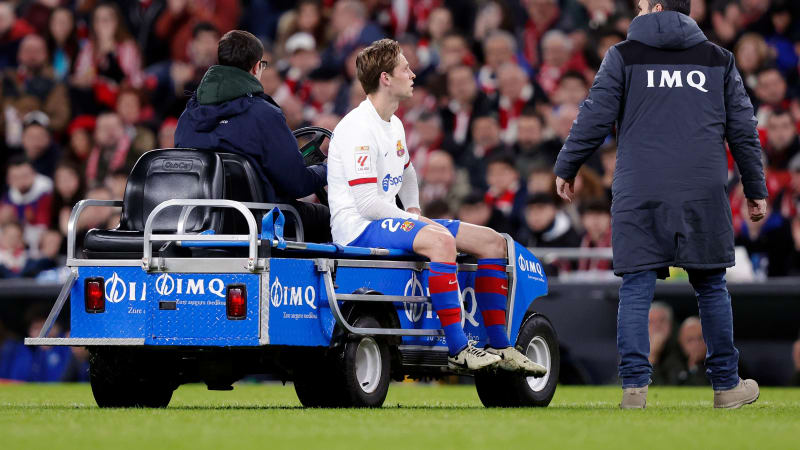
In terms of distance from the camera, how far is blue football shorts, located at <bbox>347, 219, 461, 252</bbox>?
337 inches

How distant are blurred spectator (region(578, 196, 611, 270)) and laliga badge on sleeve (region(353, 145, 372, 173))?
520 centimetres

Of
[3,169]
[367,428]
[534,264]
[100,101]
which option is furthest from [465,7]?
[367,428]

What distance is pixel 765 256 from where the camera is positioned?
43.2ft

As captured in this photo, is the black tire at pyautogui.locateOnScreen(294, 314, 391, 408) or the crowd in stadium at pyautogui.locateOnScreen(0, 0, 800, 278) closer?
the black tire at pyautogui.locateOnScreen(294, 314, 391, 408)

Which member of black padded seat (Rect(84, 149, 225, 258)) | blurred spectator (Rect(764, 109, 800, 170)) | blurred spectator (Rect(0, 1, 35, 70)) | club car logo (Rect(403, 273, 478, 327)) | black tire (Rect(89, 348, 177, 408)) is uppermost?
blurred spectator (Rect(0, 1, 35, 70))

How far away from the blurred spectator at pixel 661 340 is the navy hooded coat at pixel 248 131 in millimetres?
4755

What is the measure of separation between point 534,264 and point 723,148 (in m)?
1.51

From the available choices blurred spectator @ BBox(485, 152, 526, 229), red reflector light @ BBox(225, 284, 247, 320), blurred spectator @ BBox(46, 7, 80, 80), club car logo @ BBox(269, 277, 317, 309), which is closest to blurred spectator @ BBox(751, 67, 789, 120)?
blurred spectator @ BBox(485, 152, 526, 229)

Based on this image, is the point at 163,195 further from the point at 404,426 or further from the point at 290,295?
the point at 404,426

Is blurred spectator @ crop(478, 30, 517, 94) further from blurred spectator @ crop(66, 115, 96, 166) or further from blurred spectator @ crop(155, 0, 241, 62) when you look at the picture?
blurred spectator @ crop(66, 115, 96, 166)

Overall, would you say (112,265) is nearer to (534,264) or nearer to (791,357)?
(534,264)

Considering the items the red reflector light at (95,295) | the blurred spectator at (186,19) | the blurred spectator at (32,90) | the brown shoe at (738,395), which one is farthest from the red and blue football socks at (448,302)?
the blurred spectator at (186,19)

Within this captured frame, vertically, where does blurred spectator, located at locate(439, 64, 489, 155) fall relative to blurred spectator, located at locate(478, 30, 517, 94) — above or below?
below

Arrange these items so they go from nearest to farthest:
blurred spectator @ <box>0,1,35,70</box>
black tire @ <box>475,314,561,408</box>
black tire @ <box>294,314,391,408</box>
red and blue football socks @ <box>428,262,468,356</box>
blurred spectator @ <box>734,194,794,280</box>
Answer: black tire @ <box>294,314,391,408</box>
red and blue football socks @ <box>428,262,468,356</box>
black tire @ <box>475,314,561,408</box>
blurred spectator @ <box>734,194,794,280</box>
blurred spectator @ <box>0,1,35,70</box>
